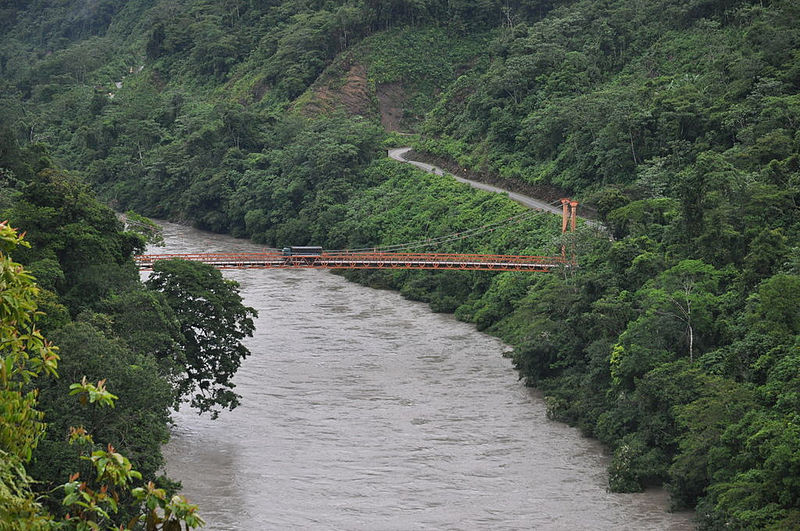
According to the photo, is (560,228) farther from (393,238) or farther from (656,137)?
(393,238)

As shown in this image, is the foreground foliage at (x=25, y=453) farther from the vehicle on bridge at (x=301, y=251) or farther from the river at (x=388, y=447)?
the vehicle on bridge at (x=301, y=251)

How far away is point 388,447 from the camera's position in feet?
102

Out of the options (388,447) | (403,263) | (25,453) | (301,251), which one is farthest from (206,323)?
(25,453)

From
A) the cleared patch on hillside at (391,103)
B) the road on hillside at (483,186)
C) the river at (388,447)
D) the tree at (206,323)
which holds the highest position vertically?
the cleared patch on hillside at (391,103)

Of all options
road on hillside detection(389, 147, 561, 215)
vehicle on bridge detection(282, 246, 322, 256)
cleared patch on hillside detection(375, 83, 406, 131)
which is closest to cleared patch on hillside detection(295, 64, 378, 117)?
cleared patch on hillside detection(375, 83, 406, 131)

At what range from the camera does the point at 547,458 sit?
100 feet

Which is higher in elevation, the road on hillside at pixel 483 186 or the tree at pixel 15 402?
the road on hillside at pixel 483 186

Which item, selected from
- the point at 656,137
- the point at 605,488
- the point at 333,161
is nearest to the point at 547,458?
the point at 605,488

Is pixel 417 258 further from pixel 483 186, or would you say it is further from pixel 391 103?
pixel 391 103

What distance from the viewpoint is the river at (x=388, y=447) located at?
26.5 m

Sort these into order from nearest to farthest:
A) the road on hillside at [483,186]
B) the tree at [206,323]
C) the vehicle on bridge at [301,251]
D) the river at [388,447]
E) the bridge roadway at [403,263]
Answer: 1. the river at [388,447]
2. the tree at [206,323]
3. the bridge roadway at [403,263]
4. the vehicle on bridge at [301,251]
5. the road on hillside at [483,186]

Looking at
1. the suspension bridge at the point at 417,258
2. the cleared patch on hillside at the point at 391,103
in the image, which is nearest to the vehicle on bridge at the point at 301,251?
the suspension bridge at the point at 417,258

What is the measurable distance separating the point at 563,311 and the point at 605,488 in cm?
1069

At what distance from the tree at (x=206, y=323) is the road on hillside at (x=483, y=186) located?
20.1m
